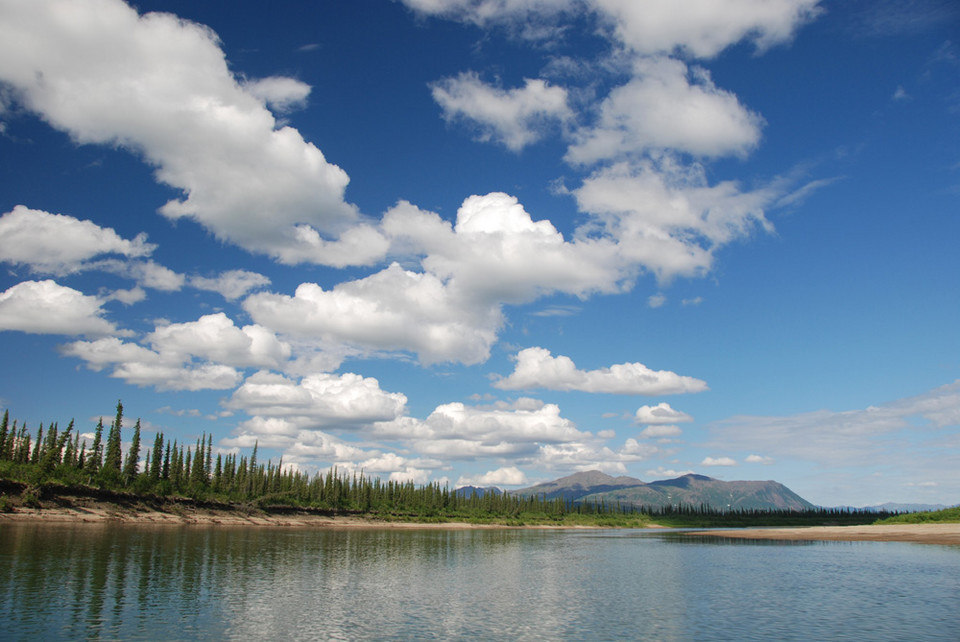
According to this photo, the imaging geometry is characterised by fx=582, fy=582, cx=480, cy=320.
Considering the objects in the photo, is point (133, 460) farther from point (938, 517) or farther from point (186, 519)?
point (938, 517)

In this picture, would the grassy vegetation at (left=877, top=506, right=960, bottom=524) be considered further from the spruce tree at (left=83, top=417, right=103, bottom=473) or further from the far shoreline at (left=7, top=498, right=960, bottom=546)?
the spruce tree at (left=83, top=417, right=103, bottom=473)

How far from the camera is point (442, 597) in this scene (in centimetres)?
4434

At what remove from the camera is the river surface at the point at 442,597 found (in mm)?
32125

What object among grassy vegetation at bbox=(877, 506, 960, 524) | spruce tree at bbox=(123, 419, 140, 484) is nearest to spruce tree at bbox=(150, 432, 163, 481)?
spruce tree at bbox=(123, 419, 140, 484)

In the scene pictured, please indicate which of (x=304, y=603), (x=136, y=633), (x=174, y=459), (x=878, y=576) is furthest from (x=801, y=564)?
(x=174, y=459)

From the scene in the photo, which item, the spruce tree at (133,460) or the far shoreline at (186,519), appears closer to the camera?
the far shoreline at (186,519)

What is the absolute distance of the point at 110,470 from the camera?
151500 mm

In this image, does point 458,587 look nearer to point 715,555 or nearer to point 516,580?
point 516,580

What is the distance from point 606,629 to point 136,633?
82.5 feet

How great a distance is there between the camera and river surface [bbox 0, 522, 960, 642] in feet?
105

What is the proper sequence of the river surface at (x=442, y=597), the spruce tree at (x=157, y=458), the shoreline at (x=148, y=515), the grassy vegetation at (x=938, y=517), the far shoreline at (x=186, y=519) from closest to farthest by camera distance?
the river surface at (x=442, y=597)
the far shoreline at (x=186, y=519)
the shoreline at (x=148, y=515)
the grassy vegetation at (x=938, y=517)
the spruce tree at (x=157, y=458)

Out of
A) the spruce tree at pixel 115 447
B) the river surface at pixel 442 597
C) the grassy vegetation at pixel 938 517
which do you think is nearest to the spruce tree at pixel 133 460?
the spruce tree at pixel 115 447

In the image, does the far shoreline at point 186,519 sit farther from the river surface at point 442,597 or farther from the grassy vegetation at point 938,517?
the river surface at point 442,597

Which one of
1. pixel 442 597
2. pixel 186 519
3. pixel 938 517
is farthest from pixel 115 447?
pixel 938 517
